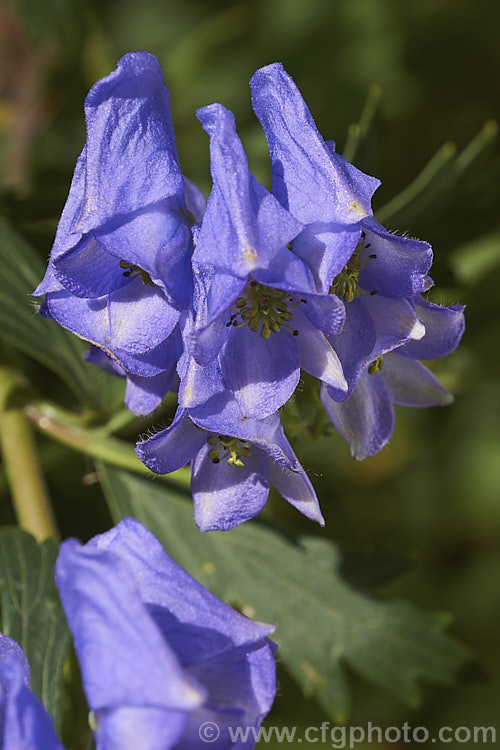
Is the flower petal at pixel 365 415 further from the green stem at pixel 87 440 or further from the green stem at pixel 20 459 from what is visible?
the green stem at pixel 20 459

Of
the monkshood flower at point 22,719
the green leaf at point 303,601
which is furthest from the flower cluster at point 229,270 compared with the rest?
the green leaf at point 303,601

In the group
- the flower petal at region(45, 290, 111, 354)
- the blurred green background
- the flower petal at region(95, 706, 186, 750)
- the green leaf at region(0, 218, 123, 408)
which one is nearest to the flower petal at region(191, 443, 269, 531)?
the flower petal at region(45, 290, 111, 354)

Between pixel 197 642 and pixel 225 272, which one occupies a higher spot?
pixel 225 272

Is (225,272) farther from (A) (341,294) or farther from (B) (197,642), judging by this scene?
(B) (197,642)

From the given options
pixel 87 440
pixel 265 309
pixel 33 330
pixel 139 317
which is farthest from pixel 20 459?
pixel 265 309

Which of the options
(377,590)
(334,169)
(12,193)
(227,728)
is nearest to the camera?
(227,728)

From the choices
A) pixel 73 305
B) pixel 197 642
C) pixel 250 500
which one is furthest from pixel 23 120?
pixel 197 642

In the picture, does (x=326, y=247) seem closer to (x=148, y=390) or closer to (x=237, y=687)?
(x=148, y=390)
